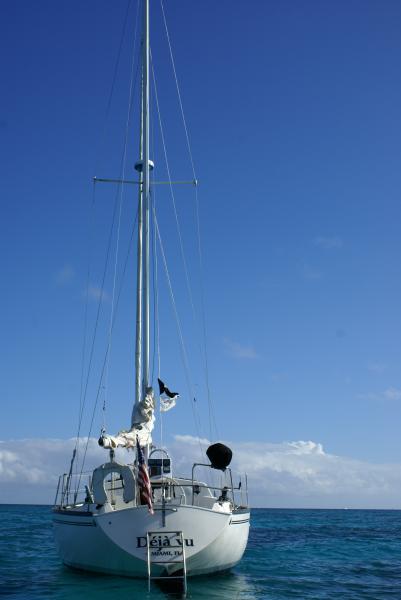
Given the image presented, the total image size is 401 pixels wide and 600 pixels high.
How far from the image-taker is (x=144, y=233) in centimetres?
2256

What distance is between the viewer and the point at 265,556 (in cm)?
2767

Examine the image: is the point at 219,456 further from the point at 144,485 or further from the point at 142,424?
the point at 144,485

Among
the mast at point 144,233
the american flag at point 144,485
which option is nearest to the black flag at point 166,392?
the mast at point 144,233

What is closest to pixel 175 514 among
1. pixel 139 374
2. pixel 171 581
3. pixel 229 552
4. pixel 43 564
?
pixel 171 581

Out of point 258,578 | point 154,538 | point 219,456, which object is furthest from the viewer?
point 258,578

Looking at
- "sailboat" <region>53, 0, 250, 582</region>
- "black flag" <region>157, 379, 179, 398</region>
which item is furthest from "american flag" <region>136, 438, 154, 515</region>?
"black flag" <region>157, 379, 179, 398</region>

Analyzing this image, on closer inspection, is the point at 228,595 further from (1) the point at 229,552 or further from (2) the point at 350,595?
(2) the point at 350,595

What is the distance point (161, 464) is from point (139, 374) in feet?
11.9

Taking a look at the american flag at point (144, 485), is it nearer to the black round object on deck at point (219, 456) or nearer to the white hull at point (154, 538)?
the white hull at point (154, 538)

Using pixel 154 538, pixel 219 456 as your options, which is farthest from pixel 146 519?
pixel 219 456

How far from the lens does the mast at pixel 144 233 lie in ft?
70.8

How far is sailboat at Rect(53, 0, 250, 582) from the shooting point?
15.5 meters

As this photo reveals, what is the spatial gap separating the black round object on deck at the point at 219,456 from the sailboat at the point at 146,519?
31 millimetres

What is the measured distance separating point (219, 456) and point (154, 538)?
413cm
